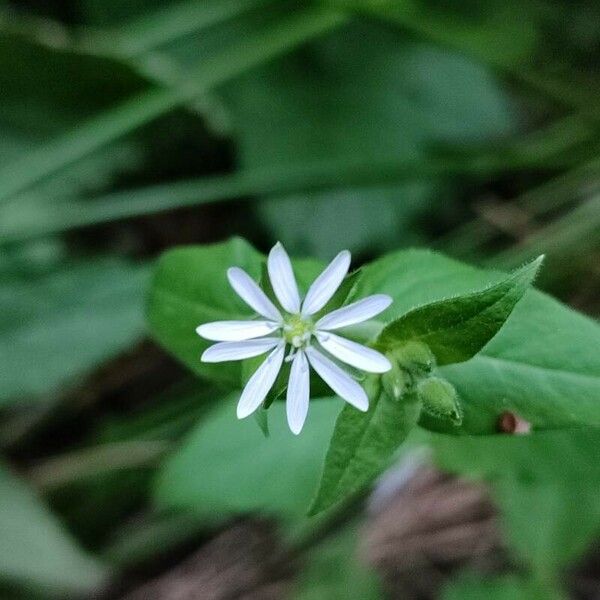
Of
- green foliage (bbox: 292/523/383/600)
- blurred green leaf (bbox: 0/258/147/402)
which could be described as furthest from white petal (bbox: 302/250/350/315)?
green foliage (bbox: 292/523/383/600)

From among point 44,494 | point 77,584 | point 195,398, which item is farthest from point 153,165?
point 77,584

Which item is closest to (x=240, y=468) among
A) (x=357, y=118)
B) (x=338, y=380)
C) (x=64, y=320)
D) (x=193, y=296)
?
(x=193, y=296)

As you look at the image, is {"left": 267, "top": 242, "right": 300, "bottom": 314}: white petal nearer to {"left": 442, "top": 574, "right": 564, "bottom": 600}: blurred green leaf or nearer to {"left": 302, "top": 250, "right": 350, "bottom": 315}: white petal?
{"left": 302, "top": 250, "right": 350, "bottom": 315}: white petal

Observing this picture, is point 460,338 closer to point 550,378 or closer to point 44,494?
point 550,378

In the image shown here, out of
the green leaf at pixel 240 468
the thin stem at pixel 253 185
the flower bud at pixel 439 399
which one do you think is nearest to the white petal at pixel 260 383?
the flower bud at pixel 439 399

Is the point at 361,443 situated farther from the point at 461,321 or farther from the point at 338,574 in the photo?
the point at 338,574
